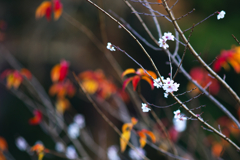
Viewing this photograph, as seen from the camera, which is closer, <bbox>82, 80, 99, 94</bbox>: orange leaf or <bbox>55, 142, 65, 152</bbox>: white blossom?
<bbox>55, 142, 65, 152</bbox>: white blossom

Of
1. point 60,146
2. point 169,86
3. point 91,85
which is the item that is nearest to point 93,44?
point 91,85

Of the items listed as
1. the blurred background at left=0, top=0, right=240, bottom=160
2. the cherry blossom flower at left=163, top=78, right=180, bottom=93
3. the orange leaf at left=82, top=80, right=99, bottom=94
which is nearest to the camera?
the cherry blossom flower at left=163, top=78, right=180, bottom=93

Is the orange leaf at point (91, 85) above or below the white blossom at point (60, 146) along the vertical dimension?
above

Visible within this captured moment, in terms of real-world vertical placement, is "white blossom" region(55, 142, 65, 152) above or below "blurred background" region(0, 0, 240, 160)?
below

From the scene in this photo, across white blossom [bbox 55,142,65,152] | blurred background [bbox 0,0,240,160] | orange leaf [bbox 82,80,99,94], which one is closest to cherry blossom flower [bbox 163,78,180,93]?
white blossom [bbox 55,142,65,152]

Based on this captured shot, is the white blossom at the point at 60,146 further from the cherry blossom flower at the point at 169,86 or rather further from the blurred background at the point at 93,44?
the cherry blossom flower at the point at 169,86

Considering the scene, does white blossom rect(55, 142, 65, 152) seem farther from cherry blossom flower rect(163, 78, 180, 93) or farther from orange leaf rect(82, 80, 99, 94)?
cherry blossom flower rect(163, 78, 180, 93)

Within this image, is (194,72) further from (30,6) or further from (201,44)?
(30,6)

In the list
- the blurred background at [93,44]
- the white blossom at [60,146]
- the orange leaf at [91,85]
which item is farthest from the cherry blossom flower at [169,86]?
the blurred background at [93,44]

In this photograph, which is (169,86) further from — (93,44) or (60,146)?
(93,44)
